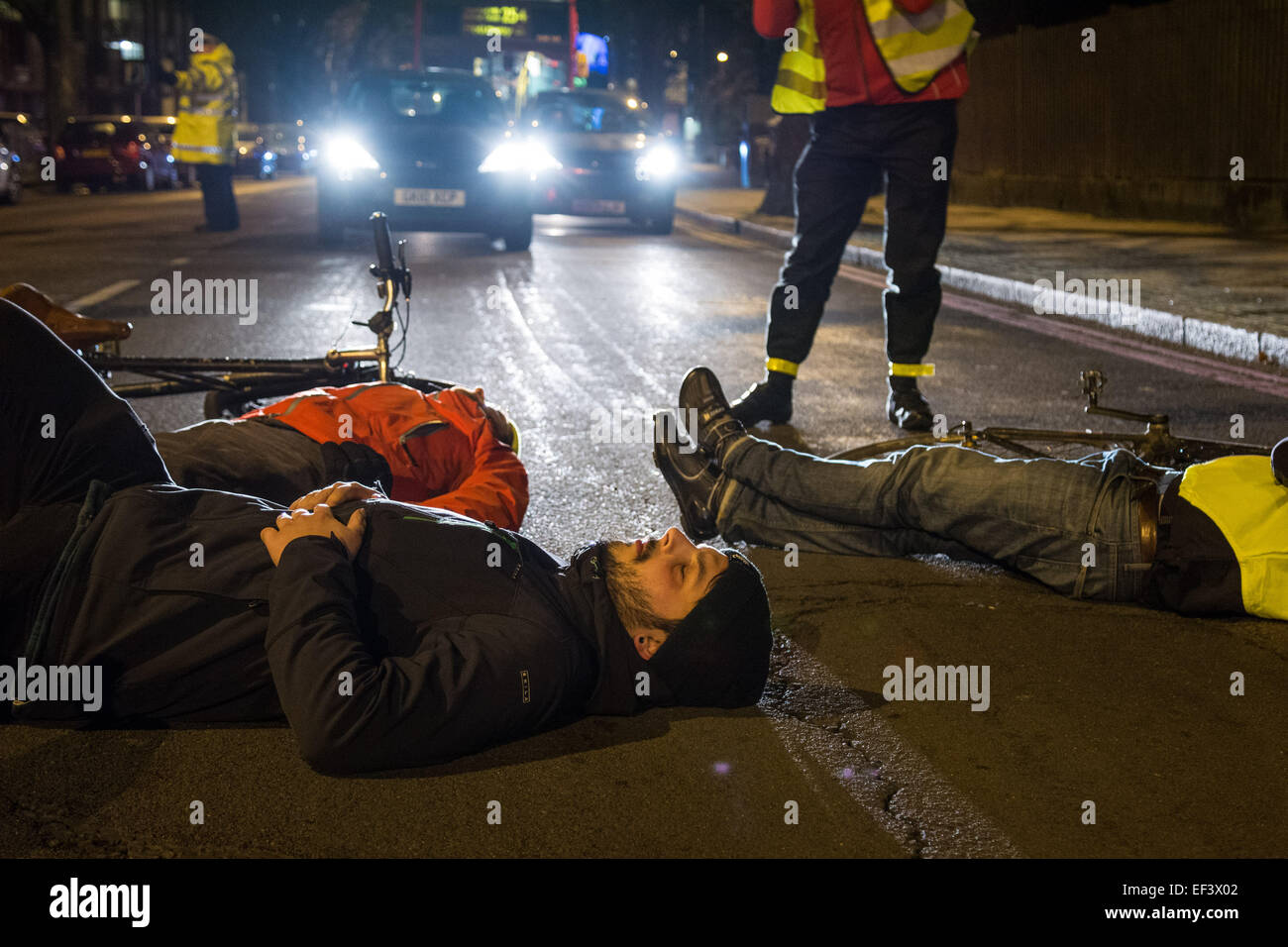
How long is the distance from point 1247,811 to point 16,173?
26.9 metres

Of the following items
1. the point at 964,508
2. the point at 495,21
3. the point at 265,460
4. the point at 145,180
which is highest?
the point at 495,21

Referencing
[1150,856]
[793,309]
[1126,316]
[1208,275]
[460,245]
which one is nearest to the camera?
[1150,856]

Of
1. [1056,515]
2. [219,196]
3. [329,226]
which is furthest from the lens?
[219,196]

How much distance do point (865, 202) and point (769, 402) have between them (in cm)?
91

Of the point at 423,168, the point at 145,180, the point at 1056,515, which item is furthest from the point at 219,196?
the point at 145,180

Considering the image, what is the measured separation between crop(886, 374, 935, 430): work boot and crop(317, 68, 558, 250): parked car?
923cm

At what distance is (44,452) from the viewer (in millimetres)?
2877

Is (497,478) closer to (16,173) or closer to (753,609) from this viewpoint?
(753,609)

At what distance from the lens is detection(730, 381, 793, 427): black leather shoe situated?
6.17 metres

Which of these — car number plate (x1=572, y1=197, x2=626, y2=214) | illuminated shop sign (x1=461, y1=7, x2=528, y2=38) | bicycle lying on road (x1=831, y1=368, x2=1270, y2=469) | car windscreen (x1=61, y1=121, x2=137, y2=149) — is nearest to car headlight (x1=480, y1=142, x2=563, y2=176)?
car number plate (x1=572, y1=197, x2=626, y2=214)

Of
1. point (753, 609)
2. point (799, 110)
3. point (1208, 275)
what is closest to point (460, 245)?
point (1208, 275)

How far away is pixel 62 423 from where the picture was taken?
9.56 ft

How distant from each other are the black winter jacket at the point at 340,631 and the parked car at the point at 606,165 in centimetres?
1620

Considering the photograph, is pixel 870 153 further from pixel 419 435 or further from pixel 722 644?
pixel 722 644
